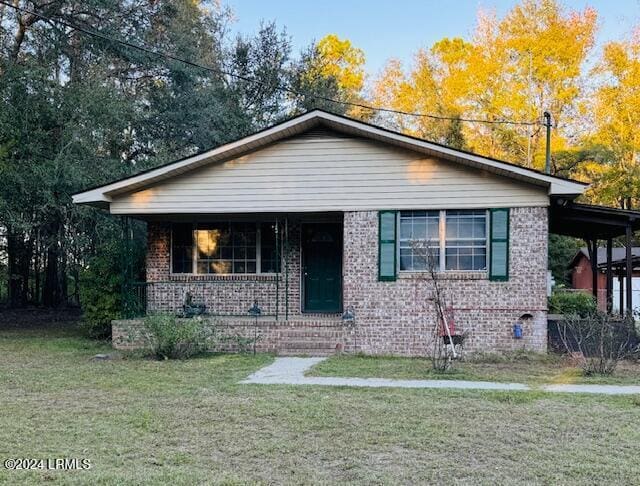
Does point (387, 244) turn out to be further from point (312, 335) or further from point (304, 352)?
point (304, 352)

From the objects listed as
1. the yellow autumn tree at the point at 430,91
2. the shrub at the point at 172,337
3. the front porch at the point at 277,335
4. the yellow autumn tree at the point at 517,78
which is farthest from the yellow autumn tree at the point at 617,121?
the shrub at the point at 172,337

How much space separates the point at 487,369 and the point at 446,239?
2.91m

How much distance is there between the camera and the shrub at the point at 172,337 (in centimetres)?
1110

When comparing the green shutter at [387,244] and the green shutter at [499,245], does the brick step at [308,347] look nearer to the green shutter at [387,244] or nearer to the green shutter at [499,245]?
the green shutter at [387,244]

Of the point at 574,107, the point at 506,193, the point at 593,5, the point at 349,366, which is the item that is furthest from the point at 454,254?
the point at 593,5

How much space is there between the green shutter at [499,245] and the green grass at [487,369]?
5.13 feet

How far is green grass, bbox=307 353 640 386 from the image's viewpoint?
9.17 m

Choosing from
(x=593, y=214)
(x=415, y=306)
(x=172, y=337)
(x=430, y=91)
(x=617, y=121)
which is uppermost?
(x=430, y=91)

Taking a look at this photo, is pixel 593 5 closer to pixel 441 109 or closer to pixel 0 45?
pixel 441 109

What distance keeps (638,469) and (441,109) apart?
28275 millimetres

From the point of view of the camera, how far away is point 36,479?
4.70 metres

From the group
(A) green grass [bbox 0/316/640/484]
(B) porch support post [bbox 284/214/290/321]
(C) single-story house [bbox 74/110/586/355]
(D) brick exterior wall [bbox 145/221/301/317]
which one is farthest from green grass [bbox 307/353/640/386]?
(D) brick exterior wall [bbox 145/221/301/317]

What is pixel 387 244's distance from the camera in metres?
12.1

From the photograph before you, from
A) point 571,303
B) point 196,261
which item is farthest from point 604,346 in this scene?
point 571,303
